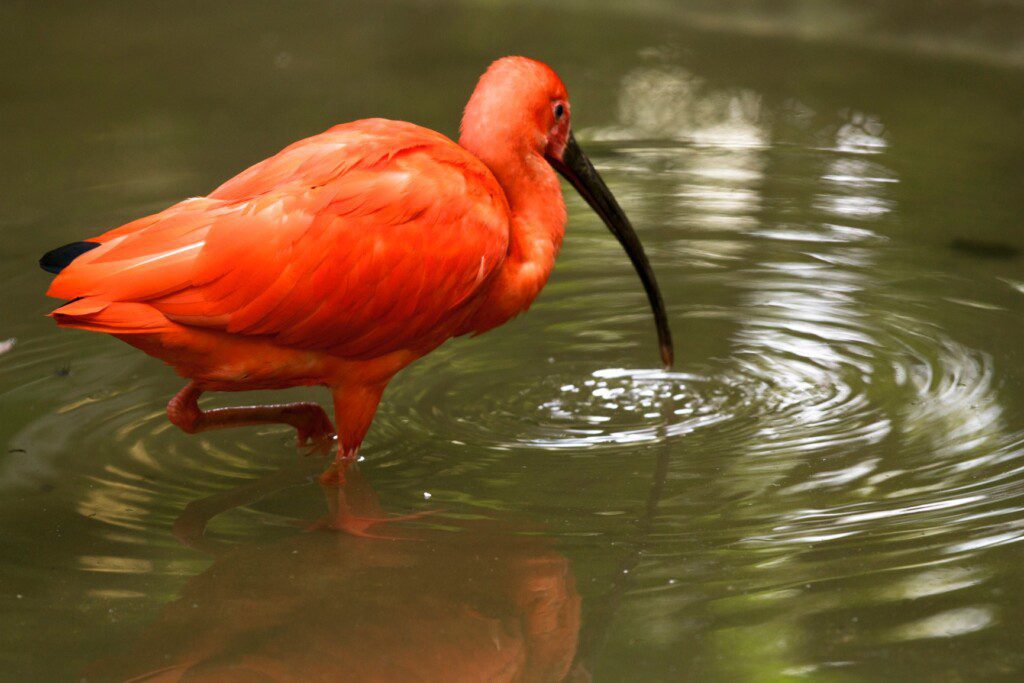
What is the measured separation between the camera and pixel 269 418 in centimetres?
479

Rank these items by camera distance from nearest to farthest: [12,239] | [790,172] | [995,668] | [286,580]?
[995,668]
[286,580]
[12,239]
[790,172]

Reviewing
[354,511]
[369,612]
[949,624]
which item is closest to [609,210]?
[354,511]

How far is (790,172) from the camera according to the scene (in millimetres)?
7621

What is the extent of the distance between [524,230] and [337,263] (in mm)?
781

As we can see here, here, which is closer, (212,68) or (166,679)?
(166,679)

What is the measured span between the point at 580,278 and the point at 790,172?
6.40 feet

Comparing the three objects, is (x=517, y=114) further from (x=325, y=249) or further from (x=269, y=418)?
(x=269, y=418)

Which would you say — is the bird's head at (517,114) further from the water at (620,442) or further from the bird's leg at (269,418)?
the bird's leg at (269,418)

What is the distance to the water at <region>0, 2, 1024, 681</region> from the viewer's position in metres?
3.51

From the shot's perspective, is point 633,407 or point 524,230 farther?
point 633,407

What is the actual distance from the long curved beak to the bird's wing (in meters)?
0.75

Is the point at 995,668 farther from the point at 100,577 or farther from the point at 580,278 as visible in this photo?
the point at 580,278

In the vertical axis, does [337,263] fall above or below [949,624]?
above

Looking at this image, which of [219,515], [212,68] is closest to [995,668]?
[219,515]
